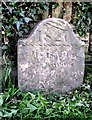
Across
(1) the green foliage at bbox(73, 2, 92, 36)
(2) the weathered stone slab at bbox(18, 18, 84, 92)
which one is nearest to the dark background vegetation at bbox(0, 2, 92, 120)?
(1) the green foliage at bbox(73, 2, 92, 36)

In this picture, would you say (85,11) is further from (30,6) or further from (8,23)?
(8,23)

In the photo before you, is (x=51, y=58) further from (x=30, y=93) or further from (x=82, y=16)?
(x=82, y=16)

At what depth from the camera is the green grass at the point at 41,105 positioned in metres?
2.46

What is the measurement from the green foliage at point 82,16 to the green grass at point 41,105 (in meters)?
0.84

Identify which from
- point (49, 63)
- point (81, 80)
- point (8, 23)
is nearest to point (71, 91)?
point (81, 80)

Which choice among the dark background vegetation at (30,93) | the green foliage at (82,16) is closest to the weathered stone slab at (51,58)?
the dark background vegetation at (30,93)

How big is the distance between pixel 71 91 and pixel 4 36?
95 centimetres

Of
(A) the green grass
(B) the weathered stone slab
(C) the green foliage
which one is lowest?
(A) the green grass

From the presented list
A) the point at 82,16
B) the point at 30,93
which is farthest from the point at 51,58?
the point at 82,16

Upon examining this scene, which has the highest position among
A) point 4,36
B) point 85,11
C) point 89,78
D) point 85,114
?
point 85,11

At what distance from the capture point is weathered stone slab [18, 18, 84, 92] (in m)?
2.77

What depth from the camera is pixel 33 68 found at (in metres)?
2.85

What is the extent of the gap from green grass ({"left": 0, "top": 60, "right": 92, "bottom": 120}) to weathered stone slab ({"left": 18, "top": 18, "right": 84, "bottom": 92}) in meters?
0.12

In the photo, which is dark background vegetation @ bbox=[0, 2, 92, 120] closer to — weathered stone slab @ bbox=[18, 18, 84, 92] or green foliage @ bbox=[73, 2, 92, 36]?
green foliage @ bbox=[73, 2, 92, 36]
